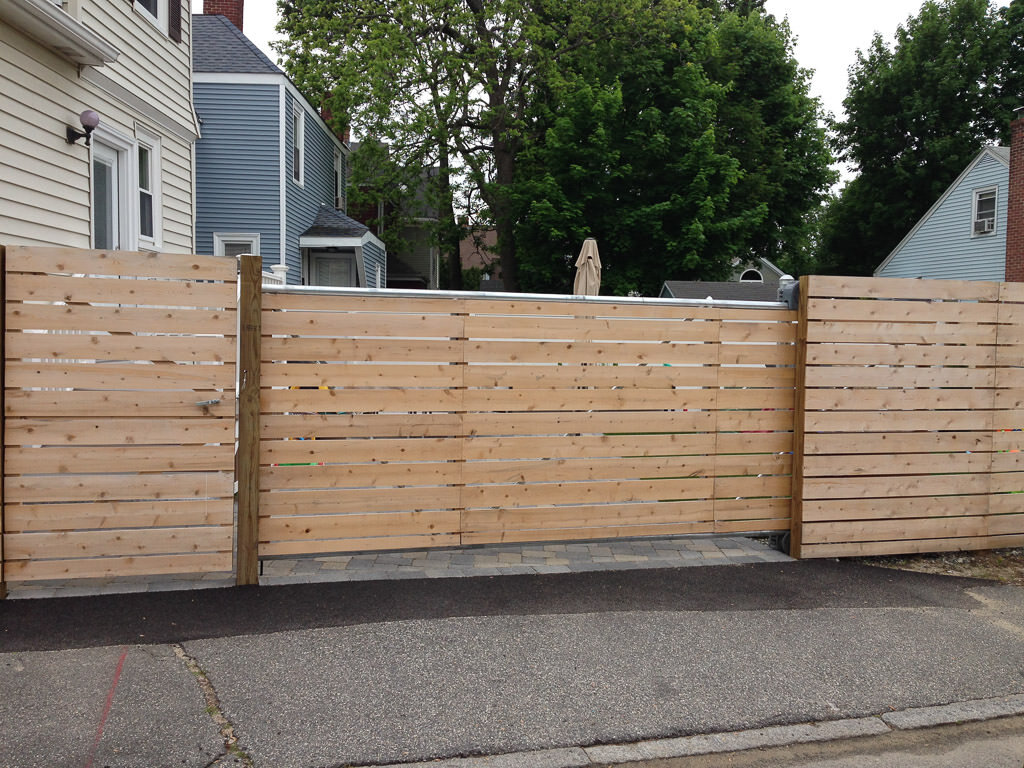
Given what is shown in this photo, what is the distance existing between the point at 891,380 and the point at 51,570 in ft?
20.5

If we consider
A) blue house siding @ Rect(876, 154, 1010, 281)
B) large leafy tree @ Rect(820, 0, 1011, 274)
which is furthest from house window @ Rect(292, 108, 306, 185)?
large leafy tree @ Rect(820, 0, 1011, 274)

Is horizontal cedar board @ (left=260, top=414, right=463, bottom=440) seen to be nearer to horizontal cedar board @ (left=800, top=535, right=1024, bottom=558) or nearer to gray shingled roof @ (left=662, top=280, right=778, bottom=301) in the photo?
horizontal cedar board @ (left=800, top=535, right=1024, bottom=558)

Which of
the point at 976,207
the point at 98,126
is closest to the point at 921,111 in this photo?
the point at 976,207

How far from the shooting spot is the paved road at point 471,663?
3.64 meters

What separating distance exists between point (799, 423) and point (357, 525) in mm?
3514

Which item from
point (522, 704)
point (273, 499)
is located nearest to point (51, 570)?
point (273, 499)

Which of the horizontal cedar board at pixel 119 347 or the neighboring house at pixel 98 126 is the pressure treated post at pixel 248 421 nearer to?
the horizontal cedar board at pixel 119 347

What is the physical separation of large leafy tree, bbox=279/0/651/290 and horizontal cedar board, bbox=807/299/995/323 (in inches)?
840

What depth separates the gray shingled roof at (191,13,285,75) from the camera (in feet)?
61.1

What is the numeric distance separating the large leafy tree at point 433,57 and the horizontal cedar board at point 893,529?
21996 mm

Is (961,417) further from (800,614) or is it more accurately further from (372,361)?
(372,361)

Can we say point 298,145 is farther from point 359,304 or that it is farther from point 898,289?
point 898,289

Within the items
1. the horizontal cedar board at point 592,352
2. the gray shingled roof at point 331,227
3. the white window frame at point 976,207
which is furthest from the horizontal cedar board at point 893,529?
the white window frame at point 976,207

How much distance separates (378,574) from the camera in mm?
5926
